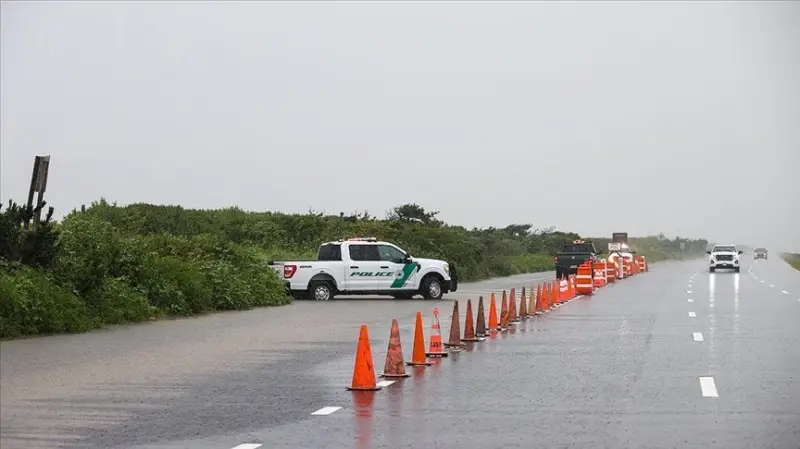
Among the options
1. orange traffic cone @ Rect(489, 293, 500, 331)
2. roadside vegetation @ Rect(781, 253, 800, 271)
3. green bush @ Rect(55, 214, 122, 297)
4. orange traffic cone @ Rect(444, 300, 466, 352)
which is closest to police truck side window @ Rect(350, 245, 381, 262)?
green bush @ Rect(55, 214, 122, 297)

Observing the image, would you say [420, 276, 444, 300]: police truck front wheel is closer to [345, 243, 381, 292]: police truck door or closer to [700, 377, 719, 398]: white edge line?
[345, 243, 381, 292]: police truck door

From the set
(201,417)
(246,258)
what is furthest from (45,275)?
(201,417)

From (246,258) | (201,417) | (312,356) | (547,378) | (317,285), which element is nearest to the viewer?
(201,417)

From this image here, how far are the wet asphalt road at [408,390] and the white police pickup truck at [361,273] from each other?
11.7 meters

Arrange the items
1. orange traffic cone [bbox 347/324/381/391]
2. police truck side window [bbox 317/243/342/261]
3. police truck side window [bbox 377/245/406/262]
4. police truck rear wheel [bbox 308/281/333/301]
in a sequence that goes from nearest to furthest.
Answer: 1. orange traffic cone [bbox 347/324/381/391]
2. police truck rear wheel [bbox 308/281/333/301]
3. police truck side window [bbox 317/243/342/261]
4. police truck side window [bbox 377/245/406/262]

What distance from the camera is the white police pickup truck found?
1537 inches

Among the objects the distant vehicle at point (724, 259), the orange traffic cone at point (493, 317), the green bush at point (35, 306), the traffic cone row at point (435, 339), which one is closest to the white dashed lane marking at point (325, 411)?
the traffic cone row at point (435, 339)

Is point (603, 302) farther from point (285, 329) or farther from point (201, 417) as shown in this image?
point (201, 417)

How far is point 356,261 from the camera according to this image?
3934 centimetres

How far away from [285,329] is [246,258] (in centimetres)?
1060

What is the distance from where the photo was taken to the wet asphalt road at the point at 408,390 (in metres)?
11.5

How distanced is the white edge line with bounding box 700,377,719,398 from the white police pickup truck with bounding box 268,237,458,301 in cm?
2321

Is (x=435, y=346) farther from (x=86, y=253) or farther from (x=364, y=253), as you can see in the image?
(x=364, y=253)

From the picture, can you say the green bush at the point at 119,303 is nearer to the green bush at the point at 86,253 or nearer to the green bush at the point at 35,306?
the green bush at the point at 86,253
